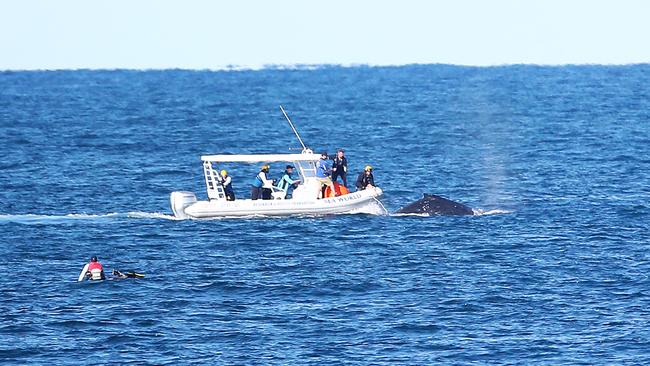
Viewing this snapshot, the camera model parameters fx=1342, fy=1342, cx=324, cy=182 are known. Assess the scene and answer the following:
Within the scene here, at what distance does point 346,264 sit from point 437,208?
1194cm

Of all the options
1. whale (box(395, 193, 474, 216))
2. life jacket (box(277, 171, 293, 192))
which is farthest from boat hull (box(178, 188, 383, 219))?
whale (box(395, 193, 474, 216))

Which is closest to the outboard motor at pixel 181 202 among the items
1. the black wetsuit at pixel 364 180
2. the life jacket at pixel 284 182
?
the life jacket at pixel 284 182

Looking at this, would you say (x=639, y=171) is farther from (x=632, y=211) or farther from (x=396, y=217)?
(x=396, y=217)

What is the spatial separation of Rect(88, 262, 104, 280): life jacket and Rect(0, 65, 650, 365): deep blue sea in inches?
21.6

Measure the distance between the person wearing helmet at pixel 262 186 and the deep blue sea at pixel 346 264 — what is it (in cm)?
154

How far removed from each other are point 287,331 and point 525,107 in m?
116

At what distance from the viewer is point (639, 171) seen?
81625 millimetres

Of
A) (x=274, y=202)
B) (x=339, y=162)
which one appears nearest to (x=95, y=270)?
(x=274, y=202)

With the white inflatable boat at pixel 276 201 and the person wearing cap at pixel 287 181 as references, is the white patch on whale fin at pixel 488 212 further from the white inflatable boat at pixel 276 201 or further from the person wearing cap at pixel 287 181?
the person wearing cap at pixel 287 181

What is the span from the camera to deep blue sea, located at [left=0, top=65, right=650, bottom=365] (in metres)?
40.6

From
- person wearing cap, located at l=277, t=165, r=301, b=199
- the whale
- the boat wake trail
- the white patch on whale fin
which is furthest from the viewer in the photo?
the white patch on whale fin

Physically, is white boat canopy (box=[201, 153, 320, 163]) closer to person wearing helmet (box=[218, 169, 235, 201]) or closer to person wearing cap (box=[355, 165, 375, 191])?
person wearing helmet (box=[218, 169, 235, 201])

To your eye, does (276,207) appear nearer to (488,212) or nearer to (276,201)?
(276,201)

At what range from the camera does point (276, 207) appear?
6244 cm
